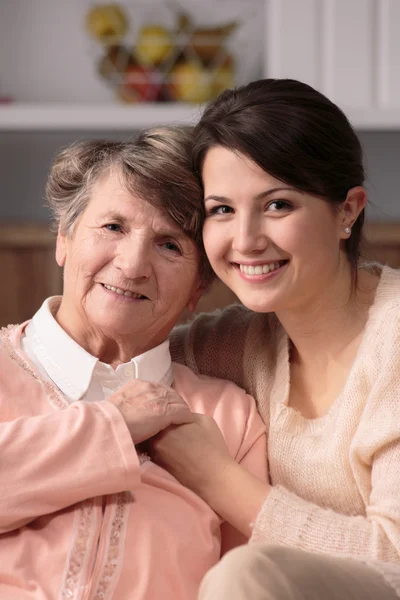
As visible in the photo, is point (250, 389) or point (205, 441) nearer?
point (205, 441)

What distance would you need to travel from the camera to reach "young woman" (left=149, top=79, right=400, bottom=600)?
149cm

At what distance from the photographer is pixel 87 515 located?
4.88 feet

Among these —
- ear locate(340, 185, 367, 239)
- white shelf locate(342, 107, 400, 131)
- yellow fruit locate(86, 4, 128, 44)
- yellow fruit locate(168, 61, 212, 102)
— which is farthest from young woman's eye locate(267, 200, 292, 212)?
yellow fruit locate(86, 4, 128, 44)

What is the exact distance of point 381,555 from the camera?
1.40 meters

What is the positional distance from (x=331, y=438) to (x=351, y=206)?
16.6 inches

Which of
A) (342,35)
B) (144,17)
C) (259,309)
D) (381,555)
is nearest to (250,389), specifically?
(259,309)

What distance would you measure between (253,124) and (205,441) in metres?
0.54

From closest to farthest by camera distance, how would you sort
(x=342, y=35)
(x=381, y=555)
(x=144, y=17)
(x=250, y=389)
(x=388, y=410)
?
(x=381, y=555) < (x=388, y=410) < (x=250, y=389) < (x=342, y=35) < (x=144, y=17)

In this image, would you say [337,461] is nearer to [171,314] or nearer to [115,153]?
[171,314]

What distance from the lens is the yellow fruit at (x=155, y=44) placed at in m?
2.95

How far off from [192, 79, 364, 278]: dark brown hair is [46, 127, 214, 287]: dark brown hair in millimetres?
54

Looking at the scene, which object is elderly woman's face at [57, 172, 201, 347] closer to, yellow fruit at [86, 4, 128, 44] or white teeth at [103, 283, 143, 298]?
white teeth at [103, 283, 143, 298]

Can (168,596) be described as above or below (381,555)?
below

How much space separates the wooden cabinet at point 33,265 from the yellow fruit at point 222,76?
0.63 meters
